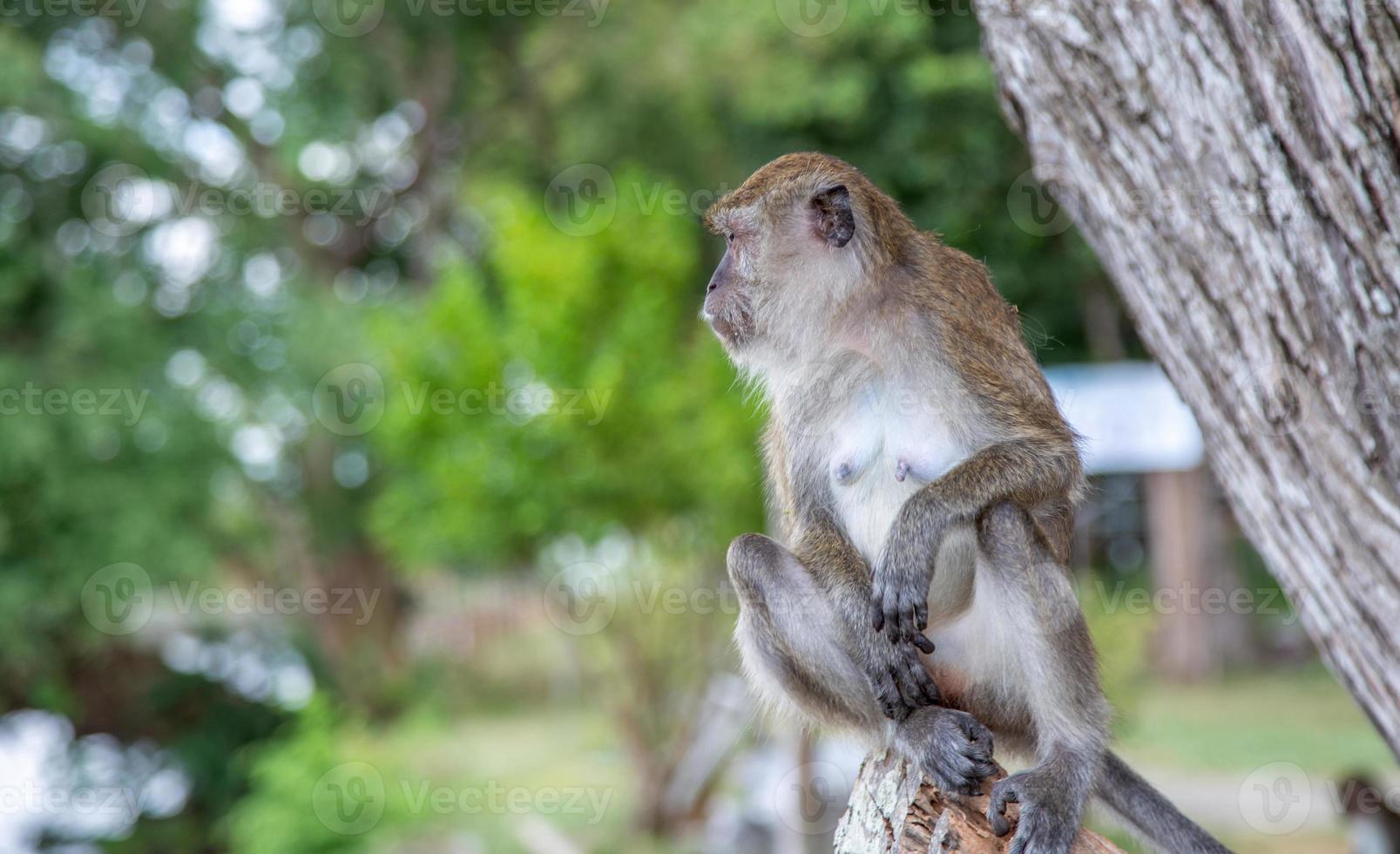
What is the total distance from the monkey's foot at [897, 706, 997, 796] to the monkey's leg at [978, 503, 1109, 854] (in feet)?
0.17

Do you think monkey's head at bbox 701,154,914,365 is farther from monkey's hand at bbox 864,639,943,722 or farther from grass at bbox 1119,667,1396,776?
grass at bbox 1119,667,1396,776

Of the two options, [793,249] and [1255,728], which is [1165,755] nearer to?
[1255,728]

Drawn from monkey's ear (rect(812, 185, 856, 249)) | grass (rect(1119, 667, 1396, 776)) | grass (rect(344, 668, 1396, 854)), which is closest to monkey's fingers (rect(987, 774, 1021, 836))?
monkey's ear (rect(812, 185, 856, 249))

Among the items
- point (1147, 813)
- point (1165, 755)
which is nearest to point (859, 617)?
point (1147, 813)

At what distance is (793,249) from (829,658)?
885 mm

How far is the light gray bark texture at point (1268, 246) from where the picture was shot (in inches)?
96.7

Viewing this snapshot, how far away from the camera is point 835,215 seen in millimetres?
2865

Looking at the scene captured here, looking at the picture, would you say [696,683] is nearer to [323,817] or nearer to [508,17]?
[323,817]

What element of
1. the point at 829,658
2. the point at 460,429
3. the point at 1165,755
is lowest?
the point at 1165,755

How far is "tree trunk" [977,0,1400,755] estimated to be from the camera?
246 centimetres

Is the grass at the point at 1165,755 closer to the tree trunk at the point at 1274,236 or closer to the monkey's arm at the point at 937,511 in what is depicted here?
the tree trunk at the point at 1274,236

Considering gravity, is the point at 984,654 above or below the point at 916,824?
above

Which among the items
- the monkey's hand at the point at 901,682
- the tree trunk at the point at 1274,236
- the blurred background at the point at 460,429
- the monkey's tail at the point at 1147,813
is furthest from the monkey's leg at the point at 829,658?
the blurred background at the point at 460,429

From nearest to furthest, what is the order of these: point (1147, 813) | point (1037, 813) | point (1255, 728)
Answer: point (1037, 813)
point (1147, 813)
point (1255, 728)
